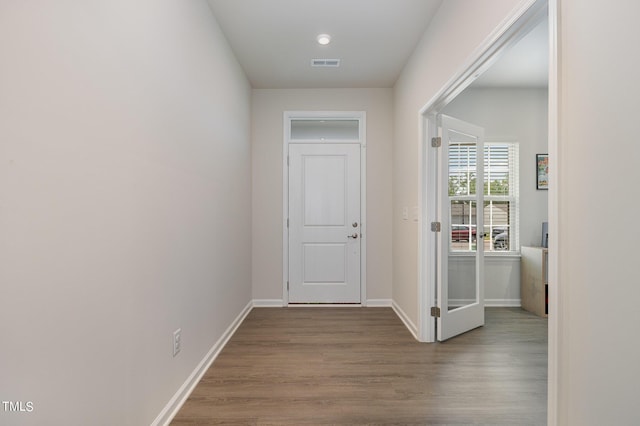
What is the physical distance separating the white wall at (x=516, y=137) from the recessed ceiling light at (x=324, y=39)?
6.45 ft

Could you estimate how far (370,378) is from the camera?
7.57 ft

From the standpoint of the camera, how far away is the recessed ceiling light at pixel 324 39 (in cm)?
297

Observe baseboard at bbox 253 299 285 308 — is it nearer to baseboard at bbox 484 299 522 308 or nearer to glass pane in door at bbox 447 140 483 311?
glass pane in door at bbox 447 140 483 311

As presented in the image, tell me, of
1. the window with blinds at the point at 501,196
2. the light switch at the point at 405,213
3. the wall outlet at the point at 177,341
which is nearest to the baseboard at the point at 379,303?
the light switch at the point at 405,213

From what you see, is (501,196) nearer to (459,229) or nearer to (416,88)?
(459,229)

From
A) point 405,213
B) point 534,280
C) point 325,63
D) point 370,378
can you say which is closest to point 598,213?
point 370,378

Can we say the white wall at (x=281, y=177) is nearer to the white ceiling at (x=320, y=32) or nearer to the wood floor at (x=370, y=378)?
the white ceiling at (x=320, y=32)

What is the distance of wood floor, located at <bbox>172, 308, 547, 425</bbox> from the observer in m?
1.89

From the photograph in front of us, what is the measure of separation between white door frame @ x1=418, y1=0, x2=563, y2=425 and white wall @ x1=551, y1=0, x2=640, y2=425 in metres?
0.02

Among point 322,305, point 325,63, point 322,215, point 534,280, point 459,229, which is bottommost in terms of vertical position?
point 322,305

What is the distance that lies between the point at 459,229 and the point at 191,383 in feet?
8.45

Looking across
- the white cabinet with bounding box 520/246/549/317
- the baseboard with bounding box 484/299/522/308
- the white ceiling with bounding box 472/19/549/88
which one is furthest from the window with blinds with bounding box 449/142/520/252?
the white ceiling with bounding box 472/19/549/88

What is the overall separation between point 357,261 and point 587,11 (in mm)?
3401

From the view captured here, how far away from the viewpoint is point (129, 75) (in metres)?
1.45
